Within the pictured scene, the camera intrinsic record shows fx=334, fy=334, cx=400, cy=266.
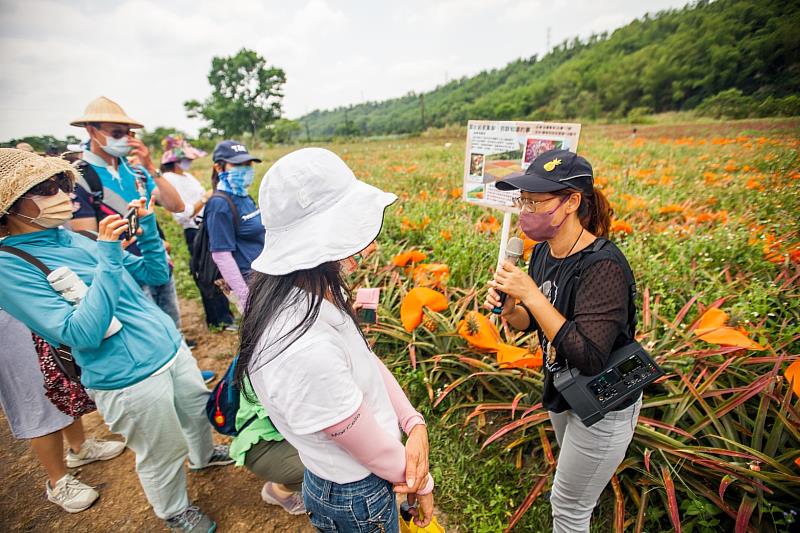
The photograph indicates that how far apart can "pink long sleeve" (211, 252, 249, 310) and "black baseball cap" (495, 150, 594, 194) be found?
7.00 feet

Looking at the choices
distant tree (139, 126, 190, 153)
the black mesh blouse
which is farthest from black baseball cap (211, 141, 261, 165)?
distant tree (139, 126, 190, 153)

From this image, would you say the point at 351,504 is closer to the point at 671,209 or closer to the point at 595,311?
the point at 595,311

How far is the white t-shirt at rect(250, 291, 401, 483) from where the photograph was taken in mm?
838

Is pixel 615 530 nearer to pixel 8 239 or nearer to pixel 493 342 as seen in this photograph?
pixel 493 342

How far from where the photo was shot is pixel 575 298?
1.33 metres

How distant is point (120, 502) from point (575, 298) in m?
3.08

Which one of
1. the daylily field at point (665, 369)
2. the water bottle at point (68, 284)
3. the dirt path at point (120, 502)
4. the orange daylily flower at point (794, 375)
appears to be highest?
the water bottle at point (68, 284)

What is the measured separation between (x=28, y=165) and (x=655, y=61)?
43.3 meters

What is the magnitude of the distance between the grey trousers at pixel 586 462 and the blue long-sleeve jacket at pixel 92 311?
2.05m

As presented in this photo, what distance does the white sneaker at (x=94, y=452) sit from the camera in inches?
97.3

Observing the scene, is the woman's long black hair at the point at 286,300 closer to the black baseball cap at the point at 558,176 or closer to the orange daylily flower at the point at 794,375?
the black baseball cap at the point at 558,176

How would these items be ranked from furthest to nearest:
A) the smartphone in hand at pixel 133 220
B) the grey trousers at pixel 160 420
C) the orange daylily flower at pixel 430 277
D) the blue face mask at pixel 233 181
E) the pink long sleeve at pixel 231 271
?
the orange daylily flower at pixel 430 277 → the blue face mask at pixel 233 181 → the pink long sleeve at pixel 231 271 → the smartphone in hand at pixel 133 220 → the grey trousers at pixel 160 420

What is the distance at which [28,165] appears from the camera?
1.42m

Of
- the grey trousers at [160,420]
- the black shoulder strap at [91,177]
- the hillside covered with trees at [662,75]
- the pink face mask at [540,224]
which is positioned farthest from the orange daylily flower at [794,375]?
the hillside covered with trees at [662,75]
